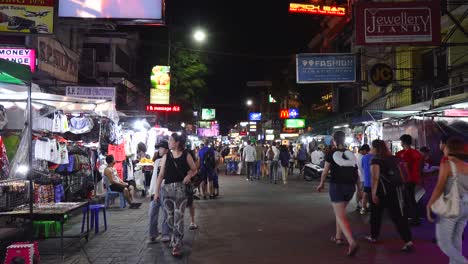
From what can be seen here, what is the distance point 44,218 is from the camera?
6855 millimetres

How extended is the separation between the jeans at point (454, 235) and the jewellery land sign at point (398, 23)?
678 centimetres

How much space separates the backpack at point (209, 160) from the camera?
47.0 ft

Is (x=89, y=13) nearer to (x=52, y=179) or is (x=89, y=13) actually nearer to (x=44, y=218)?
(x=52, y=179)

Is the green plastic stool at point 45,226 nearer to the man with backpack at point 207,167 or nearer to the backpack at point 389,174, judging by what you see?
the backpack at point 389,174

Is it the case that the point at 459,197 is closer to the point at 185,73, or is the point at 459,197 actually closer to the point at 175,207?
the point at 175,207

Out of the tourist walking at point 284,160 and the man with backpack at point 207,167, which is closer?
the man with backpack at point 207,167

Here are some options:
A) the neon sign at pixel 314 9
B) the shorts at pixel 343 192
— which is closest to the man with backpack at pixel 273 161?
the neon sign at pixel 314 9

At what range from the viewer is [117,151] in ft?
44.9

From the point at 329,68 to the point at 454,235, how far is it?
443 inches

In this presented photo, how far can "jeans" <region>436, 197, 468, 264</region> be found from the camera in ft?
16.6

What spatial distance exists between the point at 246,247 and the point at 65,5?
7.15 meters

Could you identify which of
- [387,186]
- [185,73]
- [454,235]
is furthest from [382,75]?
[185,73]

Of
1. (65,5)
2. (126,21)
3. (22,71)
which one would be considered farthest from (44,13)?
(22,71)

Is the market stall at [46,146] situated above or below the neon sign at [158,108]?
below
